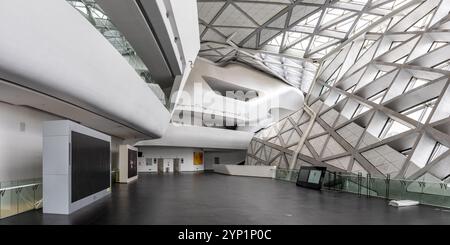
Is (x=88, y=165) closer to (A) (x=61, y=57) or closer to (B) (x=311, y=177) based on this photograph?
(A) (x=61, y=57)

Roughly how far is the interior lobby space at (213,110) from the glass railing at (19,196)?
0.06 m

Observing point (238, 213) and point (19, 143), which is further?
point (19, 143)

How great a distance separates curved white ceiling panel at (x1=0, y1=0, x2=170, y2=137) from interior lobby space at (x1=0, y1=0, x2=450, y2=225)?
4 cm

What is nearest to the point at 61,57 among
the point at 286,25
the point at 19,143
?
the point at 19,143

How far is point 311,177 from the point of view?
65.8ft

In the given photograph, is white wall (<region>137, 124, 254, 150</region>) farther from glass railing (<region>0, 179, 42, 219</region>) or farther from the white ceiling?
glass railing (<region>0, 179, 42, 219</region>)

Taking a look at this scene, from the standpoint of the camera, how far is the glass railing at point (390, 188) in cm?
1216

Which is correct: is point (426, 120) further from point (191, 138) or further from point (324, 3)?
point (191, 138)

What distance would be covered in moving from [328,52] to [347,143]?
13583mm

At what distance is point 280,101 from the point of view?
4959cm

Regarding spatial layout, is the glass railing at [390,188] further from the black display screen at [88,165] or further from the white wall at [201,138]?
the white wall at [201,138]

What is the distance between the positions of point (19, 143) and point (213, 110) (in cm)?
3147

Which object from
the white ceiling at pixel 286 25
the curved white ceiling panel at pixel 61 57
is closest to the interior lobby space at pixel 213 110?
the curved white ceiling panel at pixel 61 57
